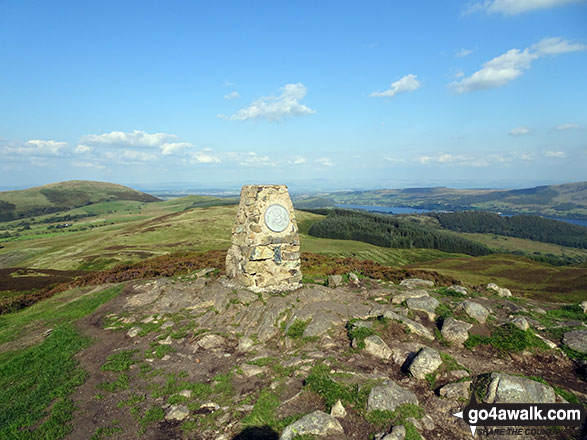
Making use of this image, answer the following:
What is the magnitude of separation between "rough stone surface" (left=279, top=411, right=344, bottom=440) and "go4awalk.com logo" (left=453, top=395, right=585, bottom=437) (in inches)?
163

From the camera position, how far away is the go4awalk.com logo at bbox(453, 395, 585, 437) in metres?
8.86

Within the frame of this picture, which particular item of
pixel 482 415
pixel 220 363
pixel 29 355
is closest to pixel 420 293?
pixel 482 415

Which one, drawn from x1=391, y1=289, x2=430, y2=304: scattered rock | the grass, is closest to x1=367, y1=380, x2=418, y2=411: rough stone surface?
the grass

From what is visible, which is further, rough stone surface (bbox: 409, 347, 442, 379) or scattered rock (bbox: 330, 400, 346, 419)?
rough stone surface (bbox: 409, 347, 442, 379)

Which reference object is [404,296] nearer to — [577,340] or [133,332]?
[577,340]

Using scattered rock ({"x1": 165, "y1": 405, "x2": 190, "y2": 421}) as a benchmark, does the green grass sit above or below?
below

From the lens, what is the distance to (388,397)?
9492 mm

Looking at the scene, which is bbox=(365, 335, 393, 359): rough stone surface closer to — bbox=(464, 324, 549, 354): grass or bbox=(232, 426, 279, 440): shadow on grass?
bbox=(464, 324, 549, 354): grass

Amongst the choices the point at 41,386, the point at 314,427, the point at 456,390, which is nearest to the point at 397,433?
the point at 314,427

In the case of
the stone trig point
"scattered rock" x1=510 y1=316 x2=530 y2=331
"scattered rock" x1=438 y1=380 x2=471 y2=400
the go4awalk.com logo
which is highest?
the stone trig point

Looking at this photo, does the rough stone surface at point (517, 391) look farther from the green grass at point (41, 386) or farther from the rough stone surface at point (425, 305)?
the green grass at point (41, 386)

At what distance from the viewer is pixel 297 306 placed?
1742 cm

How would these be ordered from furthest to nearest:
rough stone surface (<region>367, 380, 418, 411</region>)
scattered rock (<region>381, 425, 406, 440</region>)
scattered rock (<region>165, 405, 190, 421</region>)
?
scattered rock (<region>165, 405, 190, 421</region>) < rough stone surface (<region>367, 380, 418, 411</region>) < scattered rock (<region>381, 425, 406, 440</region>)

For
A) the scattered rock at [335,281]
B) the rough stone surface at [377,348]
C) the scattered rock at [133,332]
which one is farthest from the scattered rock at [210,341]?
the scattered rock at [335,281]
